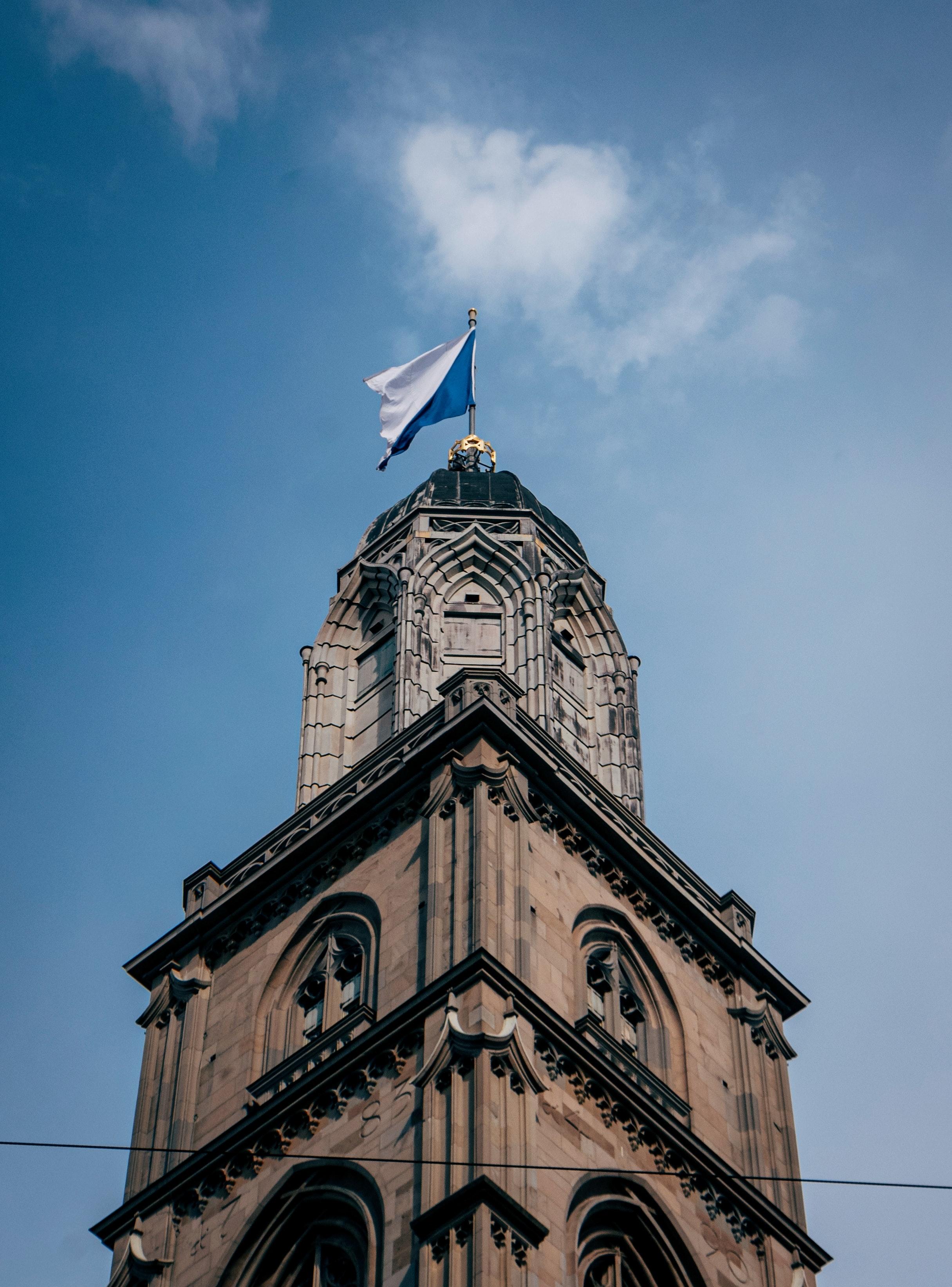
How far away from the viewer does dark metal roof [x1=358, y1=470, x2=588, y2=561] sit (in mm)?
62625

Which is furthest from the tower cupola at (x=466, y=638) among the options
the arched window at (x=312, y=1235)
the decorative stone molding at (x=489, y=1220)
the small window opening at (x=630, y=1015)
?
the decorative stone molding at (x=489, y=1220)

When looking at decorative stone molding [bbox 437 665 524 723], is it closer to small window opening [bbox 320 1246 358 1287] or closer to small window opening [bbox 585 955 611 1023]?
small window opening [bbox 585 955 611 1023]

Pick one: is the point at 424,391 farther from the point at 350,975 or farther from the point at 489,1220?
the point at 489,1220

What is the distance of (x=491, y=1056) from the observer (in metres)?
42.1

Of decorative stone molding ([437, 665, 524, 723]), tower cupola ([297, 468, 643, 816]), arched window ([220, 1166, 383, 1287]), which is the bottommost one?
arched window ([220, 1166, 383, 1287])

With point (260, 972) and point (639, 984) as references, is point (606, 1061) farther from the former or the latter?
point (260, 972)

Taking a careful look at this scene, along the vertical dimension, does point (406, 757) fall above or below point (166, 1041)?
above

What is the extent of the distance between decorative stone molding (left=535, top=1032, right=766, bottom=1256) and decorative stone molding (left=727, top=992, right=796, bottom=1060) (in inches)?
222

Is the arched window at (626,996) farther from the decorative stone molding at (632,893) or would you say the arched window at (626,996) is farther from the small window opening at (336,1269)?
the small window opening at (336,1269)

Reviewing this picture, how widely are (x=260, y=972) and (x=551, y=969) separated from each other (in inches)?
262

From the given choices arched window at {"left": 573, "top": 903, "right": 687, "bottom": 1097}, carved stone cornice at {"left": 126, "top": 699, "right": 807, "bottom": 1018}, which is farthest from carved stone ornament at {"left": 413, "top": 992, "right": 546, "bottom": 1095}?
carved stone cornice at {"left": 126, "top": 699, "right": 807, "bottom": 1018}

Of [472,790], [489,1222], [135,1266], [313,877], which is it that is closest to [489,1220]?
[489,1222]

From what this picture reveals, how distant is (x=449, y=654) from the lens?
57.7 m

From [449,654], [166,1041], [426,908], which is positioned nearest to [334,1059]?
[426,908]
